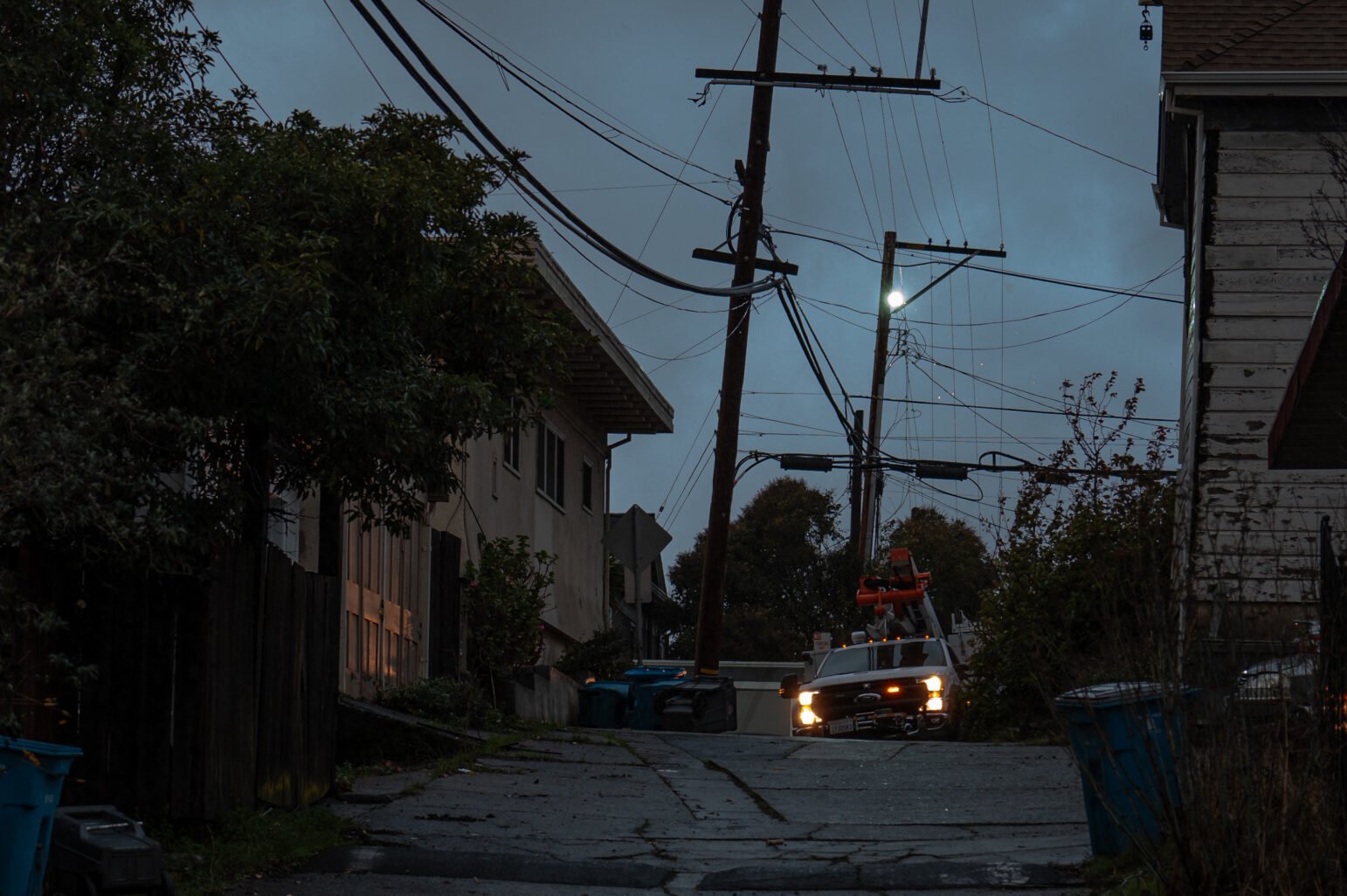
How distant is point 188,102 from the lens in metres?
9.25

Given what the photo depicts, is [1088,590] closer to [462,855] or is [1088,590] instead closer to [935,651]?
[935,651]

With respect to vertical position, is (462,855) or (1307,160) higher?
(1307,160)

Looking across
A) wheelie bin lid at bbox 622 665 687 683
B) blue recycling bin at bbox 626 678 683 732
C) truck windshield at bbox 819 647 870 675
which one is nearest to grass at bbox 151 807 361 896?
blue recycling bin at bbox 626 678 683 732

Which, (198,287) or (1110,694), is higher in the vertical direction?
(198,287)

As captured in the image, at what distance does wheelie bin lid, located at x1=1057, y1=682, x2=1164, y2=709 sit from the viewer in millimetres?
7379

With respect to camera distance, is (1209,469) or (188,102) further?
(1209,469)

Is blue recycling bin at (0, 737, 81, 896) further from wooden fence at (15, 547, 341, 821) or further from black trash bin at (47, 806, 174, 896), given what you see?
wooden fence at (15, 547, 341, 821)

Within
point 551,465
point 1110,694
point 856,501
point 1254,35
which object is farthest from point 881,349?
point 1110,694

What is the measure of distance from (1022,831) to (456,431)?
4.63m

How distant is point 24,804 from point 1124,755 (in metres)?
5.12

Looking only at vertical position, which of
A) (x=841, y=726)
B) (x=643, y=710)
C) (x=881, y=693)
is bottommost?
(x=841, y=726)

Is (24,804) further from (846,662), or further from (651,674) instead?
(846,662)

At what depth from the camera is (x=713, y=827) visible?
11234mm

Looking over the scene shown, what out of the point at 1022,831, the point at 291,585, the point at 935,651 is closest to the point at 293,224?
the point at 291,585
